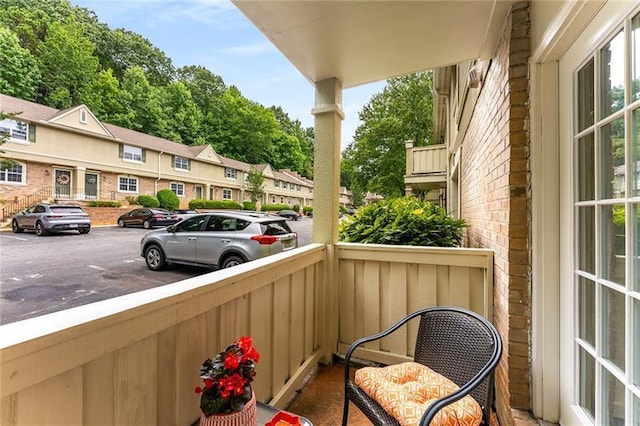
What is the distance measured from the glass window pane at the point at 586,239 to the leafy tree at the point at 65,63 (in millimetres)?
2793

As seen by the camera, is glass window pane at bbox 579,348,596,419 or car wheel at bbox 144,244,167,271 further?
car wheel at bbox 144,244,167,271

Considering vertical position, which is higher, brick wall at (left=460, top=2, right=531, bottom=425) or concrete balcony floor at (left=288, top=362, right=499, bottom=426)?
brick wall at (left=460, top=2, right=531, bottom=425)

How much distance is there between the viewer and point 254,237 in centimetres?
461

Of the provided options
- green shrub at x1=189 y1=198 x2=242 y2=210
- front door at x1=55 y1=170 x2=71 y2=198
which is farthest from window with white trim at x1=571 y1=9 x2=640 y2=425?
green shrub at x1=189 y1=198 x2=242 y2=210

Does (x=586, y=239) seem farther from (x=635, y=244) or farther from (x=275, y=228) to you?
(x=275, y=228)

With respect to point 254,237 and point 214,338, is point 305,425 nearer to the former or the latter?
point 214,338

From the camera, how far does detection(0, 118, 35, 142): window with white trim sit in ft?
4.37

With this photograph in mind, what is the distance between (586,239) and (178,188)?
3.43 meters

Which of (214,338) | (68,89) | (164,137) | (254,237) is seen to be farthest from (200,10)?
(254,237)

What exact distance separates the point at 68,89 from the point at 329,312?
8.21 ft

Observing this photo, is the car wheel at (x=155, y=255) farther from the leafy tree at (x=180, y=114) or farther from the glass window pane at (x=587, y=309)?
the glass window pane at (x=587, y=309)

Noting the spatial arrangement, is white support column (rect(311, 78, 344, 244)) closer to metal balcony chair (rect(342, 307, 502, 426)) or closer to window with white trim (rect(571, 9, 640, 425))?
metal balcony chair (rect(342, 307, 502, 426))

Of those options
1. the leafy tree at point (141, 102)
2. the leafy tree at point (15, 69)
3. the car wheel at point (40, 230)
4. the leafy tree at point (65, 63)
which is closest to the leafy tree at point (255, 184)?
the leafy tree at point (141, 102)

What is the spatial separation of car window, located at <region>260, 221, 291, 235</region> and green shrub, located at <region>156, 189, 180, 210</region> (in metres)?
1.71
